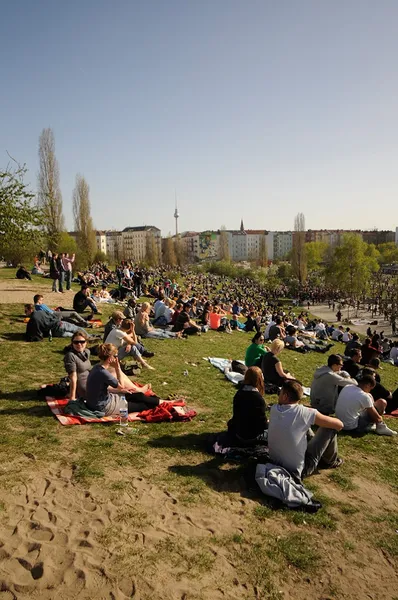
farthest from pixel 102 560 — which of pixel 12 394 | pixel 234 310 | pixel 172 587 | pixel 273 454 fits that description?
pixel 234 310

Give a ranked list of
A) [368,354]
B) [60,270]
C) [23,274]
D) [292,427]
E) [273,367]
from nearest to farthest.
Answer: [292,427]
[273,367]
[368,354]
[60,270]
[23,274]

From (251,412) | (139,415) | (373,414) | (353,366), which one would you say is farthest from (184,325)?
(251,412)

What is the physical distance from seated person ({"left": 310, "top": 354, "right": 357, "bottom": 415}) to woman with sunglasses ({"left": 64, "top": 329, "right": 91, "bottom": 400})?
481cm

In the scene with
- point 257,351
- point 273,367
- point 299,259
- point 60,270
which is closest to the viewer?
point 273,367

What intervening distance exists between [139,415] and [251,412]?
2456mm

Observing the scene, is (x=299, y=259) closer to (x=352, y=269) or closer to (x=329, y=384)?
(x=352, y=269)

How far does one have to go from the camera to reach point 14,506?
4723 mm

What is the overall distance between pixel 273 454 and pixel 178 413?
2478mm

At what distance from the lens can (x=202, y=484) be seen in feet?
17.9

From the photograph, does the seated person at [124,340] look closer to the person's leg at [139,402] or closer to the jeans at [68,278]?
the person's leg at [139,402]

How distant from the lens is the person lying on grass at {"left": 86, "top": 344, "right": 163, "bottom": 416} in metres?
7.14

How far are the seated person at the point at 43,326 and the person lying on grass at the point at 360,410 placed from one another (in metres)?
8.36

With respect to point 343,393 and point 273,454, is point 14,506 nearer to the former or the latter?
point 273,454

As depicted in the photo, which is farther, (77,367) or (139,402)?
(77,367)
